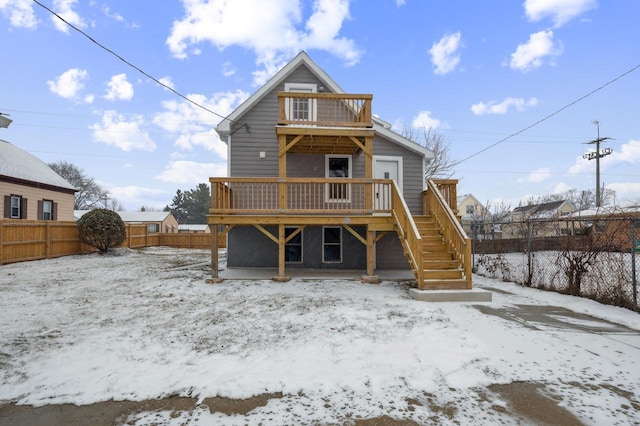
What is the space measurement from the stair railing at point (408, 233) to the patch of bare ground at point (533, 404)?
12.0ft

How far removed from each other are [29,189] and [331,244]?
18427 millimetres

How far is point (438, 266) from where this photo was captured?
7.20 m

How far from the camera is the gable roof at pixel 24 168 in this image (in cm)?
1656

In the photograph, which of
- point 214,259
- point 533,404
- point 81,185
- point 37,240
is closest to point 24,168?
point 37,240

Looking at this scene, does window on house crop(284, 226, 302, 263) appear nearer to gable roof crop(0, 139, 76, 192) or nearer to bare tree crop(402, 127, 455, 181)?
gable roof crop(0, 139, 76, 192)

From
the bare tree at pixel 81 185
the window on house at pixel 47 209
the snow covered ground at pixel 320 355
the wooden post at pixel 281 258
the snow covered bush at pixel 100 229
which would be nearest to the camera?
the snow covered ground at pixel 320 355

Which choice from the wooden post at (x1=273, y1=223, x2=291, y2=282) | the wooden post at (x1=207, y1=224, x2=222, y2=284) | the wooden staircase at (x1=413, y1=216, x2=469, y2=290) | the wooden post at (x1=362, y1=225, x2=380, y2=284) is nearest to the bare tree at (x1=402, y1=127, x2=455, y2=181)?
the wooden staircase at (x1=413, y1=216, x2=469, y2=290)

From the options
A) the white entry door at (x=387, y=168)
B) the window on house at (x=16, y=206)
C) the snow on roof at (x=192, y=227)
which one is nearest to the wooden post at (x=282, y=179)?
the white entry door at (x=387, y=168)

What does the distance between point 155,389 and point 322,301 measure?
3701 mm

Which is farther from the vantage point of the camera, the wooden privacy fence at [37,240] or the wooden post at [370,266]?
the wooden privacy fence at [37,240]

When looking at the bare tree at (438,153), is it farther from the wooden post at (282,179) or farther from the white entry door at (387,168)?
the wooden post at (282,179)

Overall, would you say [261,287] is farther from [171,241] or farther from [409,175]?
[171,241]

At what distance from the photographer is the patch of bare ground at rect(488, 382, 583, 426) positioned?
257 centimetres

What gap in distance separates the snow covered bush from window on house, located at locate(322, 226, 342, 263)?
35.7 feet
